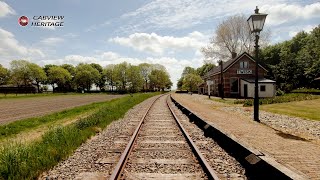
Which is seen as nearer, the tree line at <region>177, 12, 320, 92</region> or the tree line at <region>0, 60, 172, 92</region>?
the tree line at <region>177, 12, 320, 92</region>

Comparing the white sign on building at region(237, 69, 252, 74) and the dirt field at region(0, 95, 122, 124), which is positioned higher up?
the white sign on building at region(237, 69, 252, 74)

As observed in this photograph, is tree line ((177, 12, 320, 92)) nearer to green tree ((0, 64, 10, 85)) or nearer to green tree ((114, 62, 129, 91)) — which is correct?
green tree ((114, 62, 129, 91))

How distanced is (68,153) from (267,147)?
5100 millimetres

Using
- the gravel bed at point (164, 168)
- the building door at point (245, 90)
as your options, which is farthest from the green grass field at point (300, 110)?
the building door at point (245, 90)

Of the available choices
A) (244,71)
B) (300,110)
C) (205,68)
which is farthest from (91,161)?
(205,68)

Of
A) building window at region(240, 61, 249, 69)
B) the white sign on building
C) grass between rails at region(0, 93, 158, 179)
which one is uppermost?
building window at region(240, 61, 249, 69)

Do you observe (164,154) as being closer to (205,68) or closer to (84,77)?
(84,77)

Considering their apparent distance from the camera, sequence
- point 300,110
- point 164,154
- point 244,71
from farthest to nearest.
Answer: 1. point 244,71
2. point 300,110
3. point 164,154

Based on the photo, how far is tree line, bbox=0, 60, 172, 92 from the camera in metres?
106

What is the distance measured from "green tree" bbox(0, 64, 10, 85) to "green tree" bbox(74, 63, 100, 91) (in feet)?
90.8

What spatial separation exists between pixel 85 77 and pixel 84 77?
1.43 ft

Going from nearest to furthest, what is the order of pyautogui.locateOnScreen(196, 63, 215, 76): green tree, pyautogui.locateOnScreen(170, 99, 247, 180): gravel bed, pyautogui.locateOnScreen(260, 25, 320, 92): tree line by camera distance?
pyautogui.locateOnScreen(170, 99, 247, 180): gravel bed < pyautogui.locateOnScreen(260, 25, 320, 92): tree line < pyautogui.locateOnScreen(196, 63, 215, 76): green tree

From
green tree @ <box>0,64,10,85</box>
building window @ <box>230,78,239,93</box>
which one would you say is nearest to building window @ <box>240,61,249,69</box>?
building window @ <box>230,78,239,93</box>

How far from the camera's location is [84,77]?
117250 millimetres
